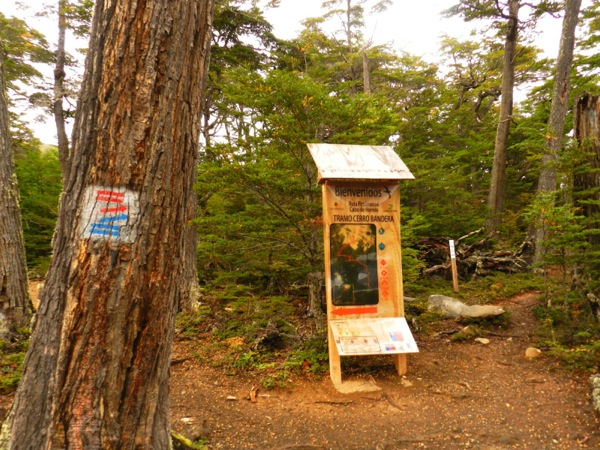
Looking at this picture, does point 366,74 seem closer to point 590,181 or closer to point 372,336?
point 590,181

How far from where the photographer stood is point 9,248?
5.30 m

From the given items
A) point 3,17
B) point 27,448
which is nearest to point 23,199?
point 3,17

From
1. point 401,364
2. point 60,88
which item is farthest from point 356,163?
point 60,88

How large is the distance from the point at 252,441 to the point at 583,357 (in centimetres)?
443

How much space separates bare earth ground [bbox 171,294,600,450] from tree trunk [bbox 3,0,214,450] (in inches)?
68.2

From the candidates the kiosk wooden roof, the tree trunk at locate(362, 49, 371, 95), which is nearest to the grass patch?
the kiosk wooden roof

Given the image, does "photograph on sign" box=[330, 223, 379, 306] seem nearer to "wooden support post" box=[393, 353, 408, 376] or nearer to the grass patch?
"wooden support post" box=[393, 353, 408, 376]

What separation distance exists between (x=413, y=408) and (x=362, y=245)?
81.5 inches

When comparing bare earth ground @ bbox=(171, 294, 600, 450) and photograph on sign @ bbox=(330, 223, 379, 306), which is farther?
photograph on sign @ bbox=(330, 223, 379, 306)

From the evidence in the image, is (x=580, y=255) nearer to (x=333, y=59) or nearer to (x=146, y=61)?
(x=146, y=61)

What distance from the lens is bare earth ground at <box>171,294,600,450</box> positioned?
330cm

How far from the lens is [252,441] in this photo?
10.8ft

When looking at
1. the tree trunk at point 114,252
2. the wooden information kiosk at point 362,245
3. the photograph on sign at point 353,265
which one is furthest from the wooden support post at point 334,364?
the tree trunk at point 114,252

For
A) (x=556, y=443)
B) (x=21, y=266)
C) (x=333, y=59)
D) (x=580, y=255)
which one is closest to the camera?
(x=556, y=443)
